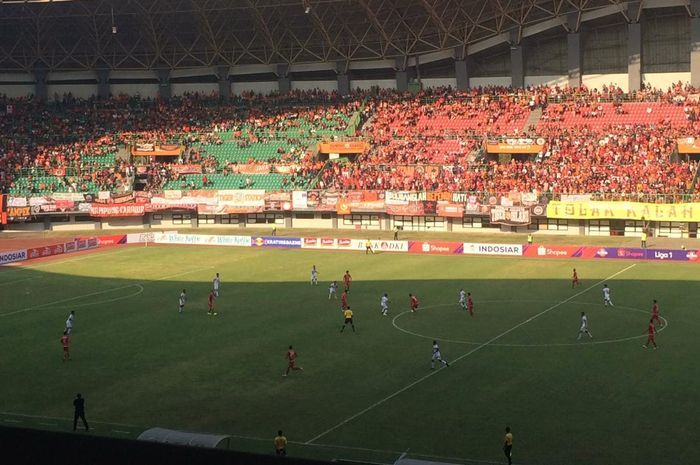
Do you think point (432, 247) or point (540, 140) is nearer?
point (432, 247)

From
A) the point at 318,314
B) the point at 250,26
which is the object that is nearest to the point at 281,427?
the point at 318,314

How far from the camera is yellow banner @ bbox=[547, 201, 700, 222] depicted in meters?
76.4

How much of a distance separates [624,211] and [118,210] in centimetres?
4834

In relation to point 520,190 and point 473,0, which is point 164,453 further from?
point 473,0

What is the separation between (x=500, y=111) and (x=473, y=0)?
11.4 m

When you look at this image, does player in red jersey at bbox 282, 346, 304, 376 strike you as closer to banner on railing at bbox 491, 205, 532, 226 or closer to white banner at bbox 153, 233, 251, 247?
white banner at bbox 153, 233, 251, 247

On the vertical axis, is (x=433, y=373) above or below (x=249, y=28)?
below

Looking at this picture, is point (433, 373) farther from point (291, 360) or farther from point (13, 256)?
point (13, 256)

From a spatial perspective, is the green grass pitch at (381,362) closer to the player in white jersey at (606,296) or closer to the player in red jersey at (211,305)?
the player in red jersey at (211,305)

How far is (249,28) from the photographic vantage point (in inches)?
4277

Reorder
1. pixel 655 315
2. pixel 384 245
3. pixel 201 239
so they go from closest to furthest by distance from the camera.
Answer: pixel 655 315, pixel 384 245, pixel 201 239

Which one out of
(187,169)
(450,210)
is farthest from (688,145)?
(187,169)

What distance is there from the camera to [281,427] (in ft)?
109

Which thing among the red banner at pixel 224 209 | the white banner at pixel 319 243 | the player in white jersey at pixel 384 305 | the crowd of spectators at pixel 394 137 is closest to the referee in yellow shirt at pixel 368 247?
the white banner at pixel 319 243
